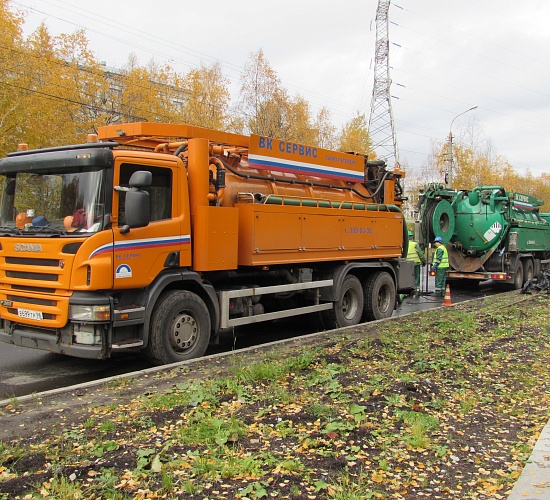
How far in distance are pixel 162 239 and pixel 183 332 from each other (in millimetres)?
1248

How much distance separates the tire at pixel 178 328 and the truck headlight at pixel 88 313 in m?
0.74

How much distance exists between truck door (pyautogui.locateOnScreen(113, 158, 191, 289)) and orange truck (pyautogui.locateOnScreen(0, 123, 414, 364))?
0.01 meters

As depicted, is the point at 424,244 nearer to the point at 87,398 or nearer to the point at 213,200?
Answer: the point at 213,200

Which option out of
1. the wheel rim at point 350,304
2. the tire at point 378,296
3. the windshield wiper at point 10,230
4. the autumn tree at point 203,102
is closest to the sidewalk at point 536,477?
the windshield wiper at point 10,230

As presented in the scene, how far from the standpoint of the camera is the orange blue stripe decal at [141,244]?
230 inches

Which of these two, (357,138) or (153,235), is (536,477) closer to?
(153,235)

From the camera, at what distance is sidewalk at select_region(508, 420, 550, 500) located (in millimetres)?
3207

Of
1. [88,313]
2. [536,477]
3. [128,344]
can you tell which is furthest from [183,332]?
[536,477]

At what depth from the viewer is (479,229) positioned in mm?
15875

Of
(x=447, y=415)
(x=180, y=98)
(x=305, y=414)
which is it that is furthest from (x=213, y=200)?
(x=180, y=98)

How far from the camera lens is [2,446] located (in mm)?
3789

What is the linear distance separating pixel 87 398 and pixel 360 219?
6.19 meters

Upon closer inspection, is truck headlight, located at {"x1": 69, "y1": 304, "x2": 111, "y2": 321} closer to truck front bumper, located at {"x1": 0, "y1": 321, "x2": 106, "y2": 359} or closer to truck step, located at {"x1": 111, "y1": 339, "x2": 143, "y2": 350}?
truck front bumper, located at {"x1": 0, "y1": 321, "x2": 106, "y2": 359}

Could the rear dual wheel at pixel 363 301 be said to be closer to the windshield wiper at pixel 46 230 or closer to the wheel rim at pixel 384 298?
the wheel rim at pixel 384 298
